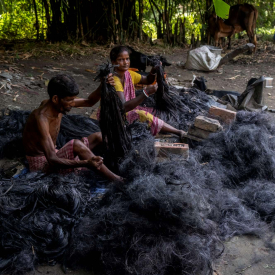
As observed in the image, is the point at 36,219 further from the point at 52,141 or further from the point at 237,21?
the point at 237,21

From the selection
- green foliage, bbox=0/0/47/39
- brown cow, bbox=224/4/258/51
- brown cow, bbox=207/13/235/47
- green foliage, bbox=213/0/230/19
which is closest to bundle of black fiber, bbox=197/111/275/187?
green foliage, bbox=213/0/230/19

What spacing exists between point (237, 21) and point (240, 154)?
31.3 feet

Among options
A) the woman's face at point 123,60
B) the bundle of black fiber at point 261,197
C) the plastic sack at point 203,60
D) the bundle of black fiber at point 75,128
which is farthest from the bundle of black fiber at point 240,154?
the plastic sack at point 203,60

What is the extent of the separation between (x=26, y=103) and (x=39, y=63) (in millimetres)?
2386

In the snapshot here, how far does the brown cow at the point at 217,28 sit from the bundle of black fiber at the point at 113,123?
951 centimetres

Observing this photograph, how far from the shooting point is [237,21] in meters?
11.8

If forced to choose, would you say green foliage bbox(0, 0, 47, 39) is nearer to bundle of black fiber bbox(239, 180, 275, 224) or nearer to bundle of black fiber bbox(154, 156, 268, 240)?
bundle of black fiber bbox(154, 156, 268, 240)

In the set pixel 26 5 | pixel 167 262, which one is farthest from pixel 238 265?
pixel 26 5

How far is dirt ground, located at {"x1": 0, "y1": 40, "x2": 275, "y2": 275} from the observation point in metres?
2.39

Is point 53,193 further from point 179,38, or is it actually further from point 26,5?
point 26,5

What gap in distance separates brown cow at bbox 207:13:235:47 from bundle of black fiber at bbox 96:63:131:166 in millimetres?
9511

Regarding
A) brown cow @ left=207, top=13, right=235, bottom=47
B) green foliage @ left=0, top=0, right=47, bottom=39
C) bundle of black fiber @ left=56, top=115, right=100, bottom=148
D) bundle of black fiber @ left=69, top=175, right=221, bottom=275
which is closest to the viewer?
bundle of black fiber @ left=69, top=175, right=221, bottom=275

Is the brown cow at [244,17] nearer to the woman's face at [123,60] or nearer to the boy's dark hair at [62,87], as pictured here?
the woman's face at [123,60]

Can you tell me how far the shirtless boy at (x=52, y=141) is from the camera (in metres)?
2.93
